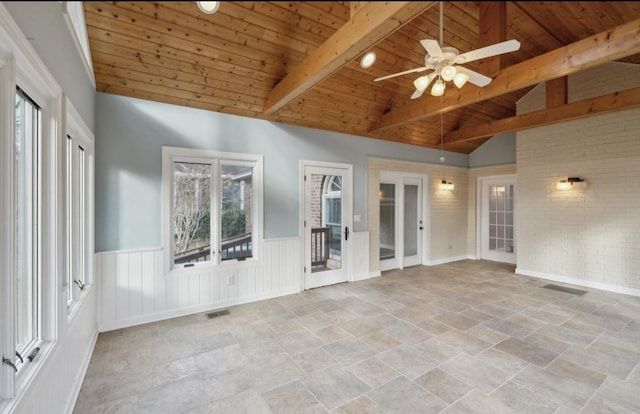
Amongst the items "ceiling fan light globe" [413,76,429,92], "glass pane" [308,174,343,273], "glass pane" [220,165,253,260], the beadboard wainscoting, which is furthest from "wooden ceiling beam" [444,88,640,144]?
"glass pane" [220,165,253,260]

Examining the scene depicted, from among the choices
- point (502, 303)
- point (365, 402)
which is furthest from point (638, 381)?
point (365, 402)

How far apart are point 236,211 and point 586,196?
5711 millimetres

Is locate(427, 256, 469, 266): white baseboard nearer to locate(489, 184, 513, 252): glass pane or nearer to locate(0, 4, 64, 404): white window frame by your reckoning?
locate(489, 184, 513, 252): glass pane

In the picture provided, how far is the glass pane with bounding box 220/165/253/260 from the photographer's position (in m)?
4.00

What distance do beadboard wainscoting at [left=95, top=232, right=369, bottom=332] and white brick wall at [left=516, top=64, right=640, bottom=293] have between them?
14.8 ft

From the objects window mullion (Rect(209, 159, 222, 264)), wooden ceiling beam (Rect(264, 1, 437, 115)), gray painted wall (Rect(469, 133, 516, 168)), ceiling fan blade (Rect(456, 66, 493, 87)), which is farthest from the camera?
gray painted wall (Rect(469, 133, 516, 168))

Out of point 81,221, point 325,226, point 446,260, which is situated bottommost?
point 446,260

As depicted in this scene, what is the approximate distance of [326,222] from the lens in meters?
5.05

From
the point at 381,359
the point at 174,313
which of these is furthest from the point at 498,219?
the point at 174,313

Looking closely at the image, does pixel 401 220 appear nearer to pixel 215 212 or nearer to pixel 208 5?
pixel 215 212

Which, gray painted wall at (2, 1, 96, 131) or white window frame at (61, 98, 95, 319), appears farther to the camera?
white window frame at (61, 98, 95, 319)

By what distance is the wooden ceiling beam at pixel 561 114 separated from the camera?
13.2 feet

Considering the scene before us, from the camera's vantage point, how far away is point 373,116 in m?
5.04

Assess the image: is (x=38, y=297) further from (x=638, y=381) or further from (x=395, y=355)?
(x=638, y=381)
